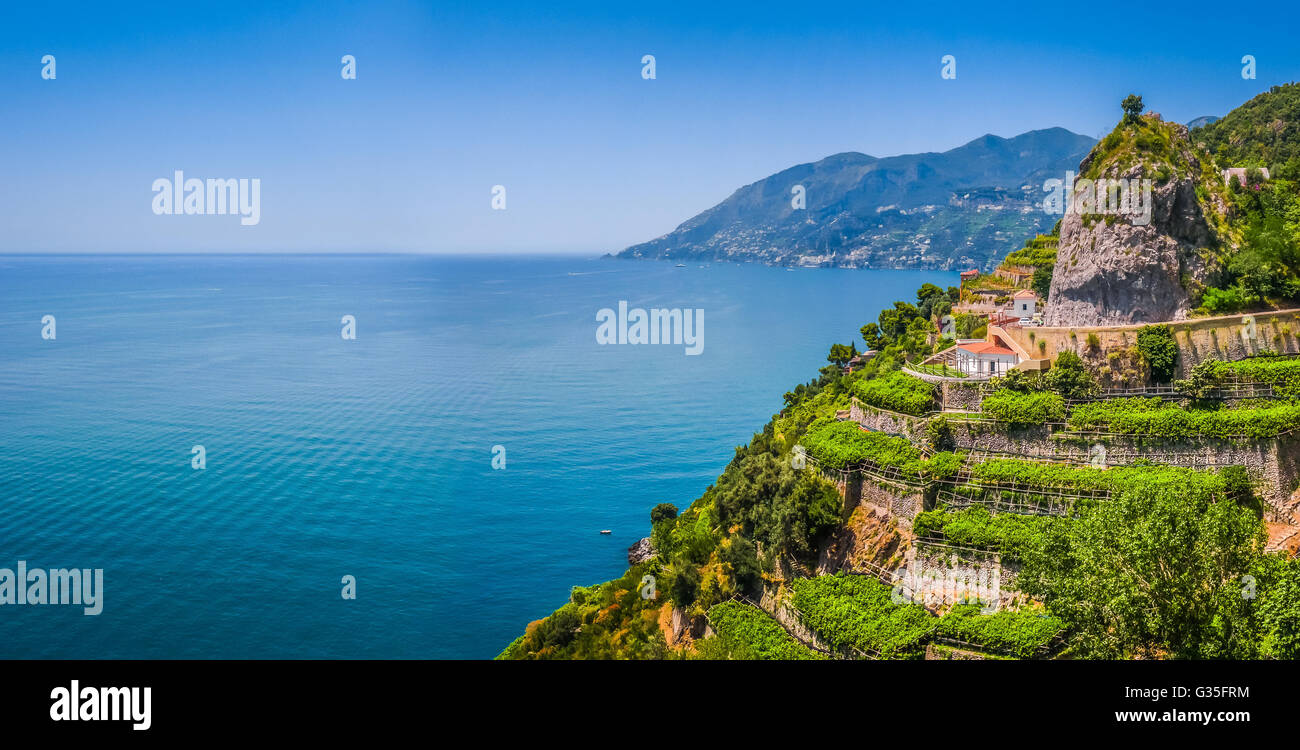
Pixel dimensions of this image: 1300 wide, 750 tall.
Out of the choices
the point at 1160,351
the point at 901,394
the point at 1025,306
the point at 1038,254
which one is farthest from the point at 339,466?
the point at 1160,351

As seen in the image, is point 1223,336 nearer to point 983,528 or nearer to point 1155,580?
point 983,528

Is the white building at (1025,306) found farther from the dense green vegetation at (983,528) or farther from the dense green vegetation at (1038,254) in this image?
the dense green vegetation at (983,528)

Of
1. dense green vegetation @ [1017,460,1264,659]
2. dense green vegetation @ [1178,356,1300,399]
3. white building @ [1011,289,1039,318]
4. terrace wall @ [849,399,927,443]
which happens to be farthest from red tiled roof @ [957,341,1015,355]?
dense green vegetation @ [1017,460,1264,659]

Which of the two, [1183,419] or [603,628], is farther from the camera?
[603,628]

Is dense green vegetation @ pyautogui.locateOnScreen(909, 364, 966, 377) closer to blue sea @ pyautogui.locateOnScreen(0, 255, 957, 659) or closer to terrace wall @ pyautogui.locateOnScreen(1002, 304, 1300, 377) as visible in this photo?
terrace wall @ pyautogui.locateOnScreen(1002, 304, 1300, 377)

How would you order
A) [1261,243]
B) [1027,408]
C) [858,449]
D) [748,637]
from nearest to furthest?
[748,637], [1027,408], [858,449], [1261,243]
